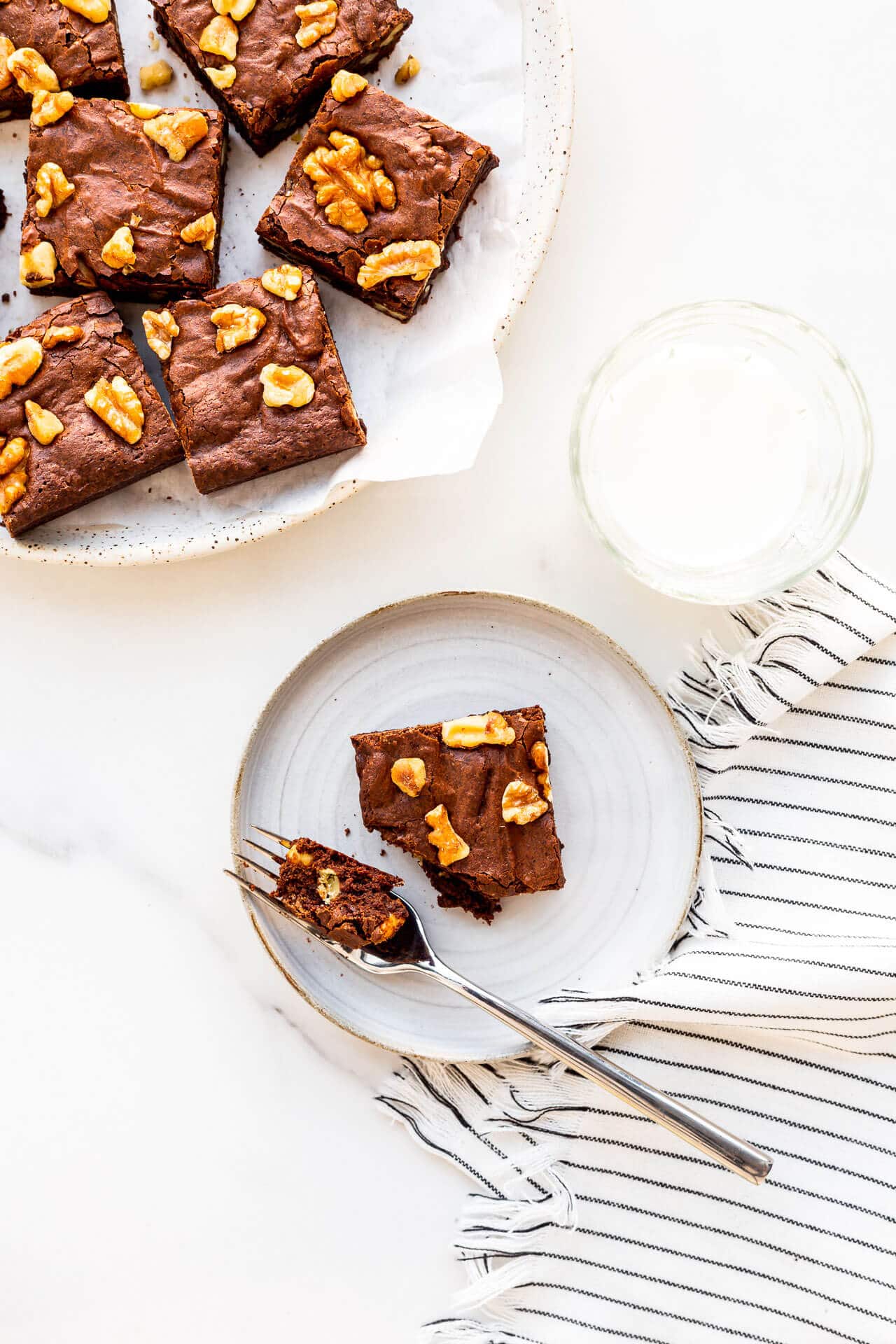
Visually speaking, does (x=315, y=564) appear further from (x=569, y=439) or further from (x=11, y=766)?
(x=11, y=766)

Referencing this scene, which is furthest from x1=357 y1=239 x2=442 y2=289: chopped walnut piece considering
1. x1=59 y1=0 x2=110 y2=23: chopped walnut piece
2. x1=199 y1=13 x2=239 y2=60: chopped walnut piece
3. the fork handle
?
the fork handle

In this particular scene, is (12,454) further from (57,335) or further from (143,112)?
(143,112)

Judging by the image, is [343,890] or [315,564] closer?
[343,890]

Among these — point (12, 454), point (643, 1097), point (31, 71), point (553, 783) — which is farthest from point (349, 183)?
point (643, 1097)

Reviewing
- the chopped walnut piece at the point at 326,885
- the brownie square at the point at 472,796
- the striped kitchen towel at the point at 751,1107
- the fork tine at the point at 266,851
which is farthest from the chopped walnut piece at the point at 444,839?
the striped kitchen towel at the point at 751,1107

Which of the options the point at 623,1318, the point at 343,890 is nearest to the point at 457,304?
the point at 343,890

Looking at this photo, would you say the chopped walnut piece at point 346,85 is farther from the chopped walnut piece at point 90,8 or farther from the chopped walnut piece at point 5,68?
the chopped walnut piece at point 5,68
